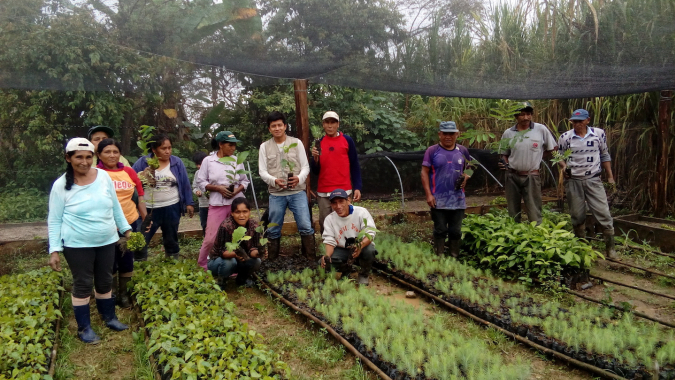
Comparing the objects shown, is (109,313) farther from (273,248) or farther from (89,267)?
(273,248)

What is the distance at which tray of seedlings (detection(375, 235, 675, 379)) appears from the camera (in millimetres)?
3246

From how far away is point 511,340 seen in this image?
379 centimetres

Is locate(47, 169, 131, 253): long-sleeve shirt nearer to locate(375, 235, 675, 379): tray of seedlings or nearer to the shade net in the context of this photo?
the shade net

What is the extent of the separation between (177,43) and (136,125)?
11.3 ft

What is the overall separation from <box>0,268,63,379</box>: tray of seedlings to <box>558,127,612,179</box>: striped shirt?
18.8 ft

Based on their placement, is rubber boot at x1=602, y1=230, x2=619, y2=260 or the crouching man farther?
rubber boot at x1=602, y1=230, x2=619, y2=260

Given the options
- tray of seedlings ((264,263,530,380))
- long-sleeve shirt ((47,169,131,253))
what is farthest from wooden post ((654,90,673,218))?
long-sleeve shirt ((47,169,131,253))

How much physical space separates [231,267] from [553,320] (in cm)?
307

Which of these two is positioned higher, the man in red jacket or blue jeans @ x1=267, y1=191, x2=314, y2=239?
the man in red jacket

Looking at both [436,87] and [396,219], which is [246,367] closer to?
[436,87]

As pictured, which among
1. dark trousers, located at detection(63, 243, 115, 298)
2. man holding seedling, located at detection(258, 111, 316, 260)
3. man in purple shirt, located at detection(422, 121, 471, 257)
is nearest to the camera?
dark trousers, located at detection(63, 243, 115, 298)

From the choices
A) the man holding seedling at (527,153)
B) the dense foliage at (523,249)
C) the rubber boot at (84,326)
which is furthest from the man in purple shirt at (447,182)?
the rubber boot at (84,326)

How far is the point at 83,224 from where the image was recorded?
3.70 m

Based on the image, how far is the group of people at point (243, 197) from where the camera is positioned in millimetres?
3768
